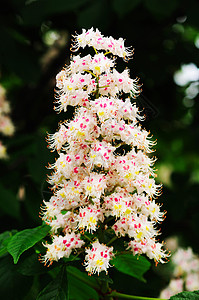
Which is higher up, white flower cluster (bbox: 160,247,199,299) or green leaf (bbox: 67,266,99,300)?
white flower cluster (bbox: 160,247,199,299)

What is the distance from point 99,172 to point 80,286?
0.58 m

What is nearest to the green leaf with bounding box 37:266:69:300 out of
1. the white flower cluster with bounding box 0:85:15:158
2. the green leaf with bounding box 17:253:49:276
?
the green leaf with bounding box 17:253:49:276

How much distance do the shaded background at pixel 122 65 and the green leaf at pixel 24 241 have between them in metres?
0.40

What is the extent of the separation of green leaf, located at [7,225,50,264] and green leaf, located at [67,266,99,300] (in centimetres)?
24

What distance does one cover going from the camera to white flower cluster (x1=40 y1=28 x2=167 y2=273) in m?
1.27

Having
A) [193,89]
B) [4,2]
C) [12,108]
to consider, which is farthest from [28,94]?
[193,89]

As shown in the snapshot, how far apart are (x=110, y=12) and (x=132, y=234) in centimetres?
208

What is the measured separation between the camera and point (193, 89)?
13.6 feet

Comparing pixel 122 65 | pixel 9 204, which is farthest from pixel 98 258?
pixel 9 204

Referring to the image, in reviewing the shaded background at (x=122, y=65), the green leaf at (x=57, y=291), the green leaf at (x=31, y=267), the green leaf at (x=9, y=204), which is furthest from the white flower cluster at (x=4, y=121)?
the green leaf at (x=57, y=291)

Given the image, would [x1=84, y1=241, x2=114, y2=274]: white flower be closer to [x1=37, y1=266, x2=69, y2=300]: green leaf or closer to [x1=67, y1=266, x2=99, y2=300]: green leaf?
[x1=37, y1=266, x2=69, y2=300]: green leaf

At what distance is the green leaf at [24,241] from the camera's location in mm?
1259

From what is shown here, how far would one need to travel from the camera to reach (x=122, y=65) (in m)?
2.02

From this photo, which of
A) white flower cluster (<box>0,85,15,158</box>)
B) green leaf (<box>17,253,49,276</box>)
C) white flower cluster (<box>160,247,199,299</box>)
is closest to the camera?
green leaf (<box>17,253,49,276</box>)
